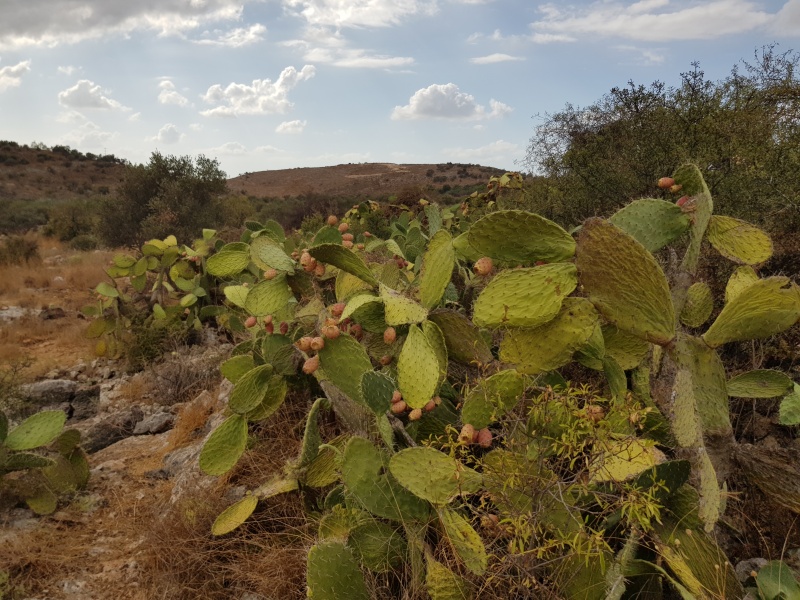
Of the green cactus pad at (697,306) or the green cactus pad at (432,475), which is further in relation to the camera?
the green cactus pad at (697,306)

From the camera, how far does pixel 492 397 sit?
183 centimetres

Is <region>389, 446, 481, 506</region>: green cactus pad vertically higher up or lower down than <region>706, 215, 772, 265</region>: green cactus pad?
lower down

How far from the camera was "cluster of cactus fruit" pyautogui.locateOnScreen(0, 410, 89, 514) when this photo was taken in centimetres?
303

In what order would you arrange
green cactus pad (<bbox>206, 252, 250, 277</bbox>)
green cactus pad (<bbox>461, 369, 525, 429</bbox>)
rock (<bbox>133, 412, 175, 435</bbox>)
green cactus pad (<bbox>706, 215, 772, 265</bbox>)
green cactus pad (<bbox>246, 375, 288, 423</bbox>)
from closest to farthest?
green cactus pad (<bbox>461, 369, 525, 429</bbox>) < green cactus pad (<bbox>706, 215, 772, 265</bbox>) < green cactus pad (<bbox>246, 375, 288, 423</bbox>) < green cactus pad (<bbox>206, 252, 250, 277</bbox>) < rock (<bbox>133, 412, 175, 435</bbox>)

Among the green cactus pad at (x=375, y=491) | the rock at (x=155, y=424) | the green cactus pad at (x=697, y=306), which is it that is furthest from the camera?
the rock at (x=155, y=424)

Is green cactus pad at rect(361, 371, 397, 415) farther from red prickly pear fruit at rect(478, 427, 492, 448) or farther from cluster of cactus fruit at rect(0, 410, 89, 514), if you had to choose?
cluster of cactus fruit at rect(0, 410, 89, 514)

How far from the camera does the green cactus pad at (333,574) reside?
5.87ft

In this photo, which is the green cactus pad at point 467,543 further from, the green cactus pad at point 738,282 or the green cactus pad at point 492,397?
the green cactus pad at point 738,282

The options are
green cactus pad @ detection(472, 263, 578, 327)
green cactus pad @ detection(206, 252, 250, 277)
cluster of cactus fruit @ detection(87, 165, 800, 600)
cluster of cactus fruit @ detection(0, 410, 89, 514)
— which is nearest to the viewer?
cluster of cactus fruit @ detection(87, 165, 800, 600)

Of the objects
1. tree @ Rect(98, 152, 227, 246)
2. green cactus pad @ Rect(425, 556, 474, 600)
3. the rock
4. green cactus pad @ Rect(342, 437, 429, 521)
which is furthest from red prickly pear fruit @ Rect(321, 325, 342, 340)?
tree @ Rect(98, 152, 227, 246)

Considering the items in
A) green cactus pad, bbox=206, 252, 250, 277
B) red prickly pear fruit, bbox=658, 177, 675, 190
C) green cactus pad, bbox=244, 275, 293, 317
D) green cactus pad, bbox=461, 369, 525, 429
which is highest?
red prickly pear fruit, bbox=658, 177, 675, 190

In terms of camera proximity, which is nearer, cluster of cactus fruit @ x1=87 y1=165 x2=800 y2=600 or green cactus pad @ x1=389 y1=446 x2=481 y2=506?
cluster of cactus fruit @ x1=87 y1=165 x2=800 y2=600

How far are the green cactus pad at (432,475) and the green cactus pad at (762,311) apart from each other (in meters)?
0.92

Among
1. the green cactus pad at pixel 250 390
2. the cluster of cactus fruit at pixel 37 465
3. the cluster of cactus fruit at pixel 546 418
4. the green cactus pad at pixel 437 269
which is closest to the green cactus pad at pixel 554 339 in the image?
the cluster of cactus fruit at pixel 546 418
